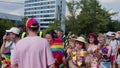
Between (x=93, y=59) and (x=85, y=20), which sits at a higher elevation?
(x=93, y=59)

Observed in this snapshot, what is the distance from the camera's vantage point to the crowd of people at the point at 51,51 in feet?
19.8

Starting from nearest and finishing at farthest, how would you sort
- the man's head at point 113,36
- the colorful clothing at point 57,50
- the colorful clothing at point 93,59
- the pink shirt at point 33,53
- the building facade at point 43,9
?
the pink shirt at point 33,53
the colorful clothing at point 57,50
the colorful clothing at point 93,59
the man's head at point 113,36
the building facade at point 43,9

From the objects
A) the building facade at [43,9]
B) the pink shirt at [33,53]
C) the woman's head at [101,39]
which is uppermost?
the pink shirt at [33,53]

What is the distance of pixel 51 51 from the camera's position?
6953 mm

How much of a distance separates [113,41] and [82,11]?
3490 cm

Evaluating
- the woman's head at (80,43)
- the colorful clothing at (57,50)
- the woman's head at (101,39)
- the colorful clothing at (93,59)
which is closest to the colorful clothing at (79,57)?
the woman's head at (80,43)

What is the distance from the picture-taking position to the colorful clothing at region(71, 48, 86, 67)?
28.8 feet

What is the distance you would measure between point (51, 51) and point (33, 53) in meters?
0.97

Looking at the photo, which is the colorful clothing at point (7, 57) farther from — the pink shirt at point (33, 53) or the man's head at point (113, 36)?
the man's head at point (113, 36)

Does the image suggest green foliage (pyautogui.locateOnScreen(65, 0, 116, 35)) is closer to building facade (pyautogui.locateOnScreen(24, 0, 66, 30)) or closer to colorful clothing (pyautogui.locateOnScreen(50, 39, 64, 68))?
colorful clothing (pyautogui.locateOnScreen(50, 39, 64, 68))

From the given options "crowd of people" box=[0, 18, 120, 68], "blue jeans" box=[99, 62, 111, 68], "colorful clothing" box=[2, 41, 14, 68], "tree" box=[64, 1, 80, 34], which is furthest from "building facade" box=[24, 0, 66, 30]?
"colorful clothing" box=[2, 41, 14, 68]

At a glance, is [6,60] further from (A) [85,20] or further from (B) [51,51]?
(A) [85,20]

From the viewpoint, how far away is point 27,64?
19.9 feet

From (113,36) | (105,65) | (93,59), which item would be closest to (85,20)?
(113,36)
